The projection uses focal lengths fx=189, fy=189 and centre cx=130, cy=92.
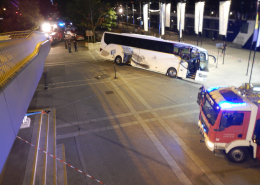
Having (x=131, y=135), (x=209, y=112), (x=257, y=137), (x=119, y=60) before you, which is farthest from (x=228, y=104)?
(x=119, y=60)

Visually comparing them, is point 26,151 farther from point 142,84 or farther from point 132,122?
point 142,84

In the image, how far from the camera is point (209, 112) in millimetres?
7023

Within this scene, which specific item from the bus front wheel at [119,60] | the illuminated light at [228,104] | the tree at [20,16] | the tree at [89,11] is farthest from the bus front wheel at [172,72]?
the tree at [20,16]

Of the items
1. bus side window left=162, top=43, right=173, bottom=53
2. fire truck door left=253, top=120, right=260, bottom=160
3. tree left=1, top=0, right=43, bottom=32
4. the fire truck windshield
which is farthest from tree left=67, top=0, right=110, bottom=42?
fire truck door left=253, top=120, right=260, bottom=160

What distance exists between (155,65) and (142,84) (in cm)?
339

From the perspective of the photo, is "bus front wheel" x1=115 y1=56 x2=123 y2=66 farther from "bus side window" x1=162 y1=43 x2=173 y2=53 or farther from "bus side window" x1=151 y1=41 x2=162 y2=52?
"bus side window" x1=162 y1=43 x2=173 y2=53

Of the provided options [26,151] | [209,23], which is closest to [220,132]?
[26,151]

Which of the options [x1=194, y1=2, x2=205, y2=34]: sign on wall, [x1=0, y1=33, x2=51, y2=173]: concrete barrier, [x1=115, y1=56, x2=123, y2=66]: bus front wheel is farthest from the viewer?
[x1=194, y1=2, x2=205, y2=34]: sign on wall

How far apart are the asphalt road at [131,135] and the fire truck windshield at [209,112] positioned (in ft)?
4.99

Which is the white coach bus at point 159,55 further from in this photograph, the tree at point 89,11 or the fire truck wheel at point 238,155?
the tree at point 89,11

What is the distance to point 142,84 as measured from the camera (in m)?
14.9

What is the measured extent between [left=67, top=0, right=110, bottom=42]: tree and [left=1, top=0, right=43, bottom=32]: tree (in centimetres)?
582

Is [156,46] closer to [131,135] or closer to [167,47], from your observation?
[167,47]

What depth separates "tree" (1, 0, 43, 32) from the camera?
29.0 meters
